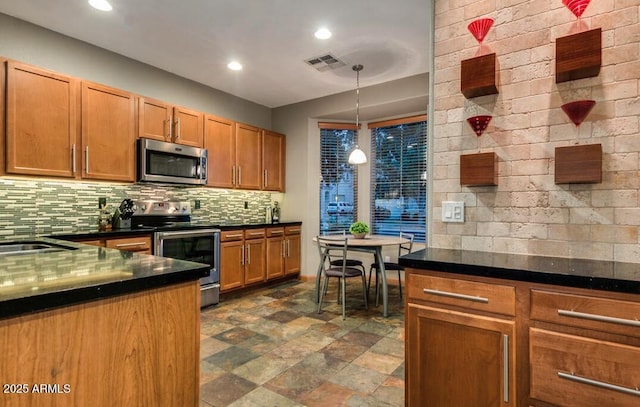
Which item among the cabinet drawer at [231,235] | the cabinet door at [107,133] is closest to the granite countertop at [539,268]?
the cabinet drawer at [231,235]

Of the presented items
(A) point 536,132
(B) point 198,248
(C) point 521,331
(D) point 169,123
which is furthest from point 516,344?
(D) point 169,123

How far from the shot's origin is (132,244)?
10.0ft

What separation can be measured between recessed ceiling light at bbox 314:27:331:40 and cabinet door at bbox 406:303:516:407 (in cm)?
251

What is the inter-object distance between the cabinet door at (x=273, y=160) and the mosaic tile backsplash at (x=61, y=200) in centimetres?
98

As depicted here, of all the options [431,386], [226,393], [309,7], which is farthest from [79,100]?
[431,386]

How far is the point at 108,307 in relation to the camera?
93cm

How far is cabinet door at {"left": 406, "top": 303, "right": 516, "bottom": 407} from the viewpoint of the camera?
132 cm

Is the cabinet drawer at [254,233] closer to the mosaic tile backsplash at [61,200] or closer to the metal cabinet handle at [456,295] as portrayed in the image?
the mosaic tile backsplash at [61,200]

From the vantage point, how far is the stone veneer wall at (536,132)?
1.54 m

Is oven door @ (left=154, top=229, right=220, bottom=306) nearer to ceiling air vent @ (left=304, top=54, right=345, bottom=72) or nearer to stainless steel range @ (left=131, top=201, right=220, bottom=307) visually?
stainless steel range @ (left=131, top=201, right=220, bottom=307)

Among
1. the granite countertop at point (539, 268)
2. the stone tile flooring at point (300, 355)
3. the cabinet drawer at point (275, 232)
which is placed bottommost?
the stone tile flooring at point (300, 355)

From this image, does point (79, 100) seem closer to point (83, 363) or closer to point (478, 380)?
point (83, 363)

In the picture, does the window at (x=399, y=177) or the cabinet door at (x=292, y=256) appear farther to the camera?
the cabinet door at (x=292, y=256)

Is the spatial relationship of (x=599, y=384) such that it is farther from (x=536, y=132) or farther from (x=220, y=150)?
(x=220, y=150)
